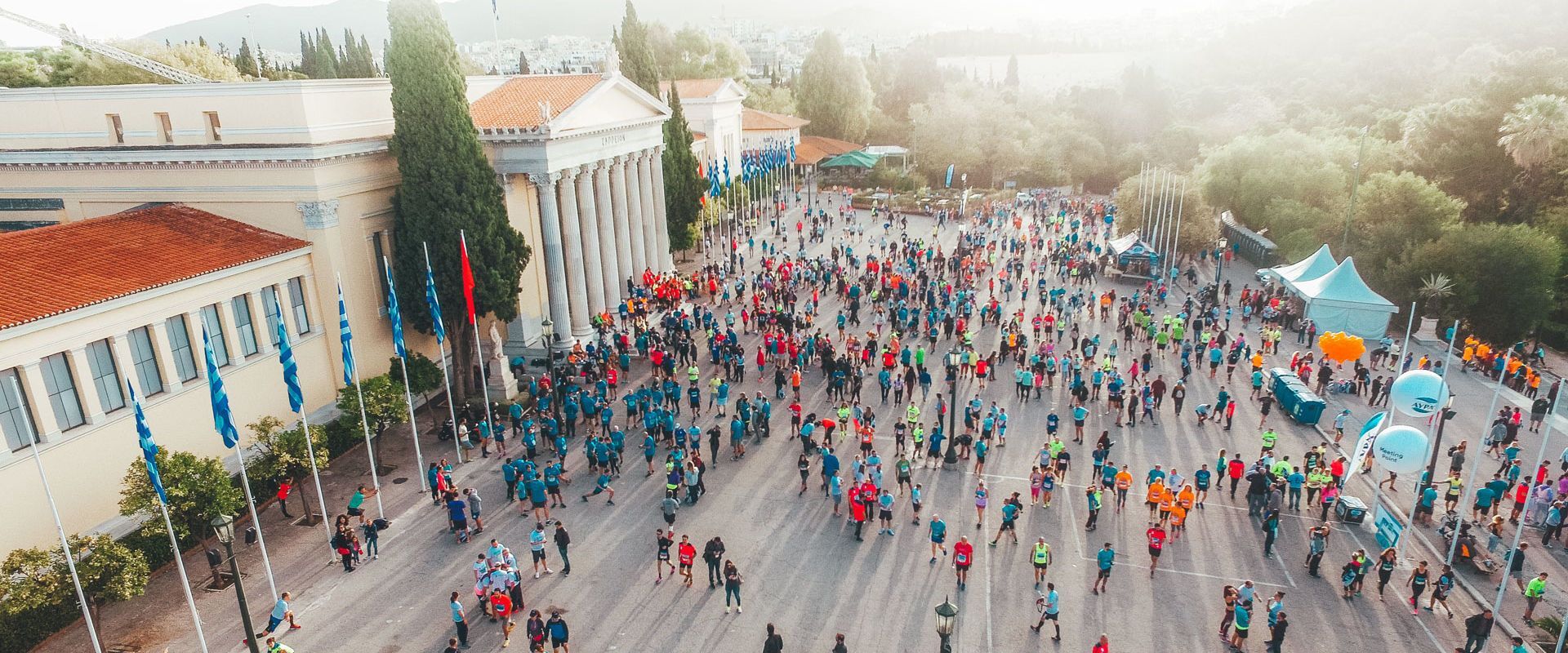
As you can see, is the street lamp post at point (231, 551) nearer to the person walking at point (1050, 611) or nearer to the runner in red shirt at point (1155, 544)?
the person walking at point (1050, 611)

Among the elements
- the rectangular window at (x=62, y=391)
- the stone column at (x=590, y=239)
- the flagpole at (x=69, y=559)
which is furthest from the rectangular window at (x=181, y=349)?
the stone column at (x=590, y=239)

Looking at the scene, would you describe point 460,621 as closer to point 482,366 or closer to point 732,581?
point 732,581

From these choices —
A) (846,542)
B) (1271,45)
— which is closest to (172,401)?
(846,542)

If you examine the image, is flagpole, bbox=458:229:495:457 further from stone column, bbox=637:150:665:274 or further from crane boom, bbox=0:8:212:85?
crane boom, bbox=0:8:212:85

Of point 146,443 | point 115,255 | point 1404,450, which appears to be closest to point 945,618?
point 1404,450

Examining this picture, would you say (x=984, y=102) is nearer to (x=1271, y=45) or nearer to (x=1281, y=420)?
(x=1281, y=420)

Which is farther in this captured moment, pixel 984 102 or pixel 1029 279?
pixel 984 102

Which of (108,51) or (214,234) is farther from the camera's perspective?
(108,51)
